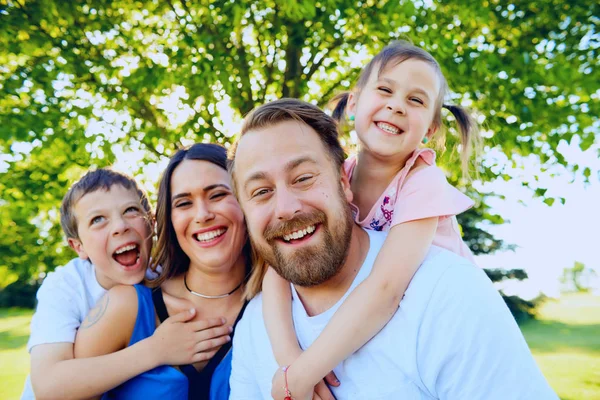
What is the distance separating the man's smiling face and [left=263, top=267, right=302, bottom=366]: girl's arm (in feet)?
0.44

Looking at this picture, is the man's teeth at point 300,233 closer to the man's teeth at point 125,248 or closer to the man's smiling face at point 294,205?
the man's smiling face at point 294,205

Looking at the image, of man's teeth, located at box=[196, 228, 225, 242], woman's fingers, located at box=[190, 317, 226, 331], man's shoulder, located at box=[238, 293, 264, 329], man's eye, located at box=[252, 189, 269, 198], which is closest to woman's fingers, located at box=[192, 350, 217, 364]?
woman's fingers, located at box=[190, 317, 226, 331]

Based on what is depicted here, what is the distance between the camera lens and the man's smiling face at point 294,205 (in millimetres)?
2234

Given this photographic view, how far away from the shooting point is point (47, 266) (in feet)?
19.1

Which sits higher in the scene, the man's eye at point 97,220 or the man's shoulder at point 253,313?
the man's eye at point 97,220

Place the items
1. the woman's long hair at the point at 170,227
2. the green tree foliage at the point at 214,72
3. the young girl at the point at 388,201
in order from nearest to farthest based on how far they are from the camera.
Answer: the young girl at the point at 388,201 < the woman's long hair at the point at 170,227 < the green tree foliage at the point at 214,72

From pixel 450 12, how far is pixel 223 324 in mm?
4100

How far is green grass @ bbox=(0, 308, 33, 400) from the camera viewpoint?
12164 mm

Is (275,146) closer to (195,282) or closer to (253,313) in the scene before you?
(253,313)

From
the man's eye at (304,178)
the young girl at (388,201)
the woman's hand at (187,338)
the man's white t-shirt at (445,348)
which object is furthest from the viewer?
the woman's hand at (187,338)

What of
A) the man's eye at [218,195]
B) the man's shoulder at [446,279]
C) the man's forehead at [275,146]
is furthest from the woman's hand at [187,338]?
the man's shoulder at [446,279]

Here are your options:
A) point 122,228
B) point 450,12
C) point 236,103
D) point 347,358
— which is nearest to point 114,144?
point 236,103

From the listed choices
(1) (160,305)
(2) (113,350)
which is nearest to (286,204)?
(1) (160,305)

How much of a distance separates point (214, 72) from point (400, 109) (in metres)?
2.71
